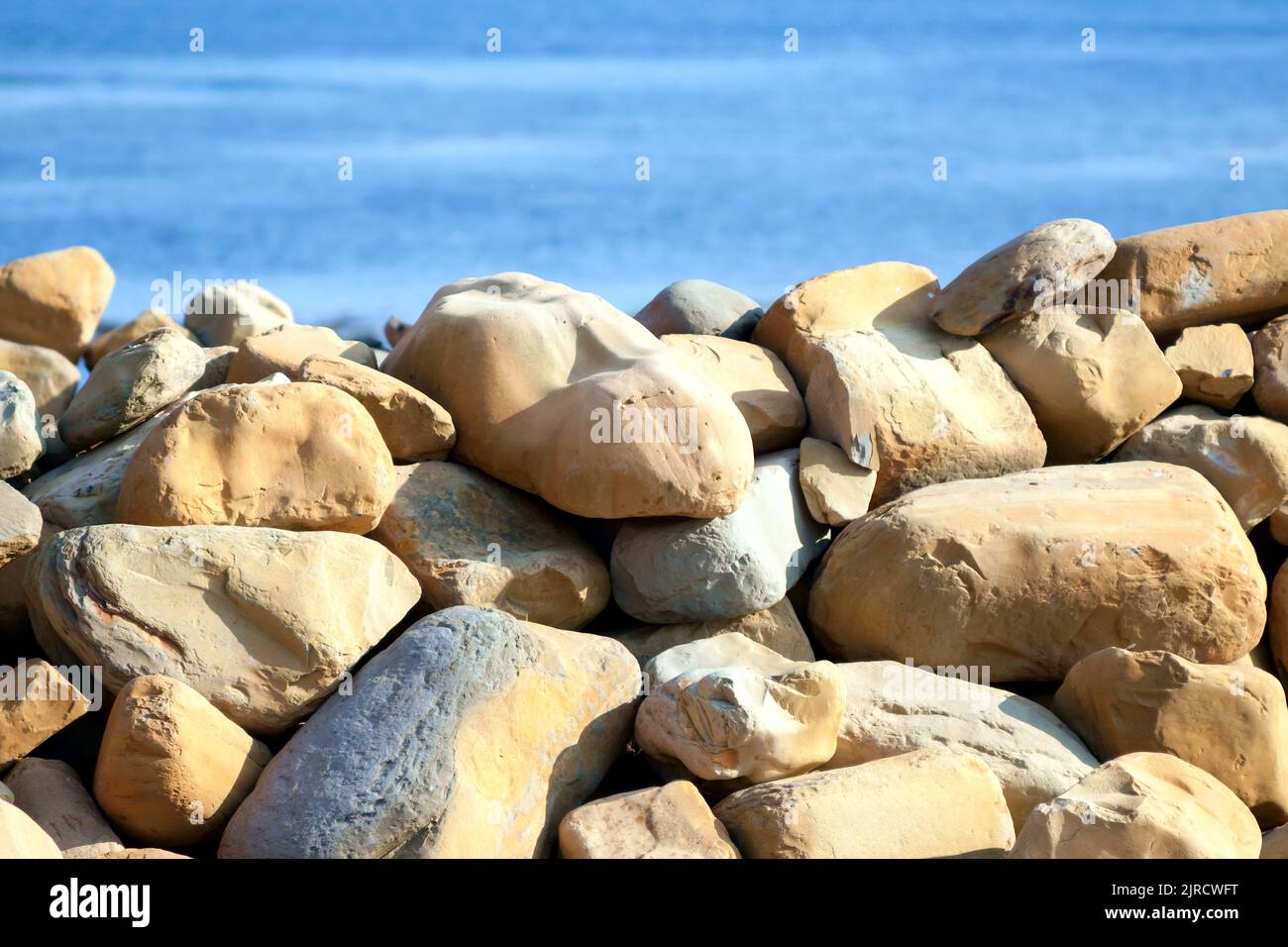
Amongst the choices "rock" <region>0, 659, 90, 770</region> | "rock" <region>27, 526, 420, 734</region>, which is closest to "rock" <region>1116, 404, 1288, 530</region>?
"rock" <region>27, 526, 420, 734</region>

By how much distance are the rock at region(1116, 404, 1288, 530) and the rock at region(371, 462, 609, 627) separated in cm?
249

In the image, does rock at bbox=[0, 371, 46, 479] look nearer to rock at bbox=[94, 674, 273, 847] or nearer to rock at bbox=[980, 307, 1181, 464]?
rock at bbox=[94, 674, 273, 847]

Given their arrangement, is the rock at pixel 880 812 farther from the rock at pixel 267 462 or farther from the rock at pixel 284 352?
the rock at pixel 284 352

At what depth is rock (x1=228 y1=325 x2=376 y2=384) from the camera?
5.87 metres

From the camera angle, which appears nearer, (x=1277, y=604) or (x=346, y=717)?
(x=346, y=717)

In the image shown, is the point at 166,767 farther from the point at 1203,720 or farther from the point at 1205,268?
the point at 1205,268

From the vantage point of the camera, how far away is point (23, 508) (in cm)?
474

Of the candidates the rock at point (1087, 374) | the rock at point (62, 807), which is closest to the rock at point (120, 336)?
the rock at point (62, 807)

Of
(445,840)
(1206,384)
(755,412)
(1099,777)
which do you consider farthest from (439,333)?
(1206,384)

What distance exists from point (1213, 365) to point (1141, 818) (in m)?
2.95

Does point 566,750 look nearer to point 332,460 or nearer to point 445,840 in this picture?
point 445,840

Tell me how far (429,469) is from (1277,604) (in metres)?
3.37

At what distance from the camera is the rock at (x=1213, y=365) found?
6.48m

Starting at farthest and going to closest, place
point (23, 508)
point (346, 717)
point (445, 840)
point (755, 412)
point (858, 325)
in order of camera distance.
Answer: point (858, 325)
point (755, 412)
point (23, 508)
point (346, 717)
point (445, 840)
